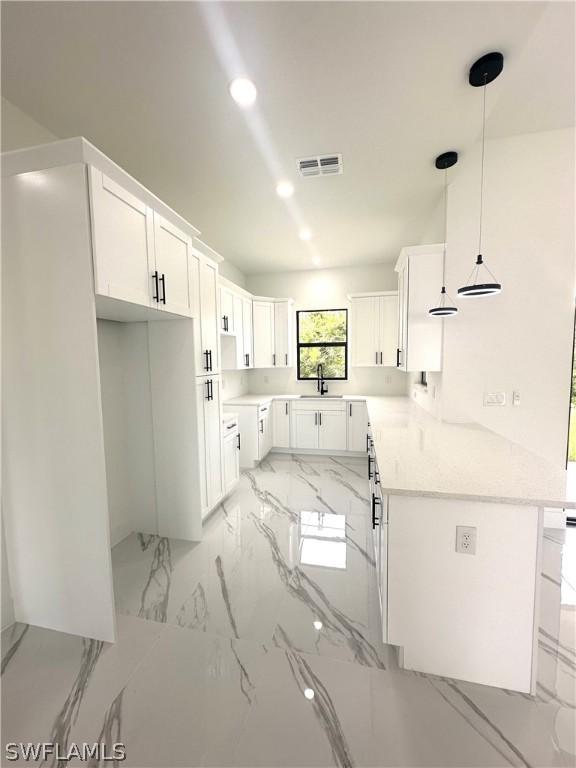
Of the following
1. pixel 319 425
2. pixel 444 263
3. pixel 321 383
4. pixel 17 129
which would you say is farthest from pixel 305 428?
pixel 17 129

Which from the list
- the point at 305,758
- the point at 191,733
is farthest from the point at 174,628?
the point at 305,758

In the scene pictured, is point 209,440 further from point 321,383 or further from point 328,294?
point 328,294

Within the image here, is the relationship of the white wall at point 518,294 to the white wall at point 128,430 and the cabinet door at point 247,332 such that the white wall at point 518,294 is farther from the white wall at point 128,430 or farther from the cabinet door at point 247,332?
the cabinet door at point 247,332

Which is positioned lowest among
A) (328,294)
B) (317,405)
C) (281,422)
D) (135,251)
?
(281,422)

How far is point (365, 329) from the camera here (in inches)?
198

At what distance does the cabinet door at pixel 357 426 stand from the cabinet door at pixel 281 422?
97cm

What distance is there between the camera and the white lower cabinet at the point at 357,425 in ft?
16.0

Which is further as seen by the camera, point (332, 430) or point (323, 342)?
point (323, 342)

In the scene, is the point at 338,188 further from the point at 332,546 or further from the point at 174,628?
the point at 174,628

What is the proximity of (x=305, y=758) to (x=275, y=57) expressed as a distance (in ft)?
10.5

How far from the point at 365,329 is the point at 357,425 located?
150 cm

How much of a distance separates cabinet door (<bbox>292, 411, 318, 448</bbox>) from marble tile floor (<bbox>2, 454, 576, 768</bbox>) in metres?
2.66

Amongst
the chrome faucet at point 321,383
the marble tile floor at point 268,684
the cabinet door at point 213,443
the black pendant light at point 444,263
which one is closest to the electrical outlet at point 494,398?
the black pendant light at point 444,263

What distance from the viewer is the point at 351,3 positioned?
1.44 metres
